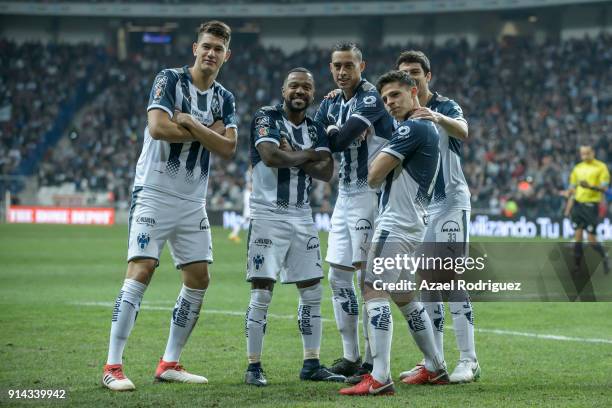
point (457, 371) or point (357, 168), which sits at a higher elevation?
point (357, 168)

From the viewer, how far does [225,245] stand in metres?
25.4

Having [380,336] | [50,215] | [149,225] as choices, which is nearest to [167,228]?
[149,225]

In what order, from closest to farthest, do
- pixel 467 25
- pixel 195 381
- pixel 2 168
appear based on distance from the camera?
pixel 195 381 < pixel 2 168 < pixel 467 25

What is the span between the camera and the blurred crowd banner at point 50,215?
1510 inches

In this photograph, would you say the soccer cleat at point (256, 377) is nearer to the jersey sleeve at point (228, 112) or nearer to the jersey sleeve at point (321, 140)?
the jersey sleeve at point (321, 140)

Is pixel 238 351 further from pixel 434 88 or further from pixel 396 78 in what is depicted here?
pixel 434 88

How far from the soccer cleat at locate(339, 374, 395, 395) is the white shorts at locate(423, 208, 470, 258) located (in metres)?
1.47

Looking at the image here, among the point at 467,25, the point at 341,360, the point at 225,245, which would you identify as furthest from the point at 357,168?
the point at 467,25

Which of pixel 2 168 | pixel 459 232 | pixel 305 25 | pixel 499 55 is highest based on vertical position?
pixel 305 25

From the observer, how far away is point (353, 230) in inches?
304

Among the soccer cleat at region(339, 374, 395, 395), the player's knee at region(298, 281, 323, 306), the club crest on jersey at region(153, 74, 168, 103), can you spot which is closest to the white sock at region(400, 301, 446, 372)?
the soccer cleat at region(339, 374, 395, 395)

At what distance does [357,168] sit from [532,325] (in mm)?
4217

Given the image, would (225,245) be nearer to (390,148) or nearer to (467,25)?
(390,148)

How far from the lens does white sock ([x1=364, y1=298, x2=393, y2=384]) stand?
6711mm
